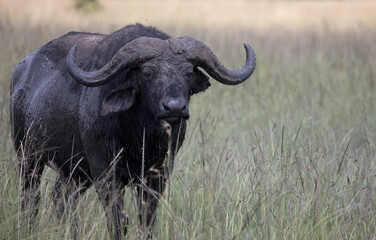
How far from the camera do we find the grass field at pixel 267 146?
12.4 ft

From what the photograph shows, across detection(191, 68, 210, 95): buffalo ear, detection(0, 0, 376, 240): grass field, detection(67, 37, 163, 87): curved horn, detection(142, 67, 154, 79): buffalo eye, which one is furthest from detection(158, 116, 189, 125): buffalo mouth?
detection(191, 68, 210, 95): buffalo ear

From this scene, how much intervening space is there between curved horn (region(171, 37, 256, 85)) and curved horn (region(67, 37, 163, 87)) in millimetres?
185

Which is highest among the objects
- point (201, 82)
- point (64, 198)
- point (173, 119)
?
point (201, 82)

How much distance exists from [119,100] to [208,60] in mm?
671

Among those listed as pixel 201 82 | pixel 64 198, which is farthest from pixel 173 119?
pixel 64 198

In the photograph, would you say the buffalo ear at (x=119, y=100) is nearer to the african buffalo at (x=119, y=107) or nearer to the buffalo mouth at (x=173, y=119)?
the african buffalo at (x=119, y=107)

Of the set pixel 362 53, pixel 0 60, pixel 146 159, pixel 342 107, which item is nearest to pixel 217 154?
pixel 146 159

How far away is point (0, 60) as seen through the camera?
27.9 ft

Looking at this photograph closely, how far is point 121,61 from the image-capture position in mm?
3977

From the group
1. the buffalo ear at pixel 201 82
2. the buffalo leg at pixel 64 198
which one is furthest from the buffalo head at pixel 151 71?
the buffalo leg at pixel 64 198

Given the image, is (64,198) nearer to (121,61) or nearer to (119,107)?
(119,107)

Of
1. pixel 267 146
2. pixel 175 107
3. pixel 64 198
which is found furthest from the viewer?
pixel 267 146

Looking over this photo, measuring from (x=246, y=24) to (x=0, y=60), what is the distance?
9044mm

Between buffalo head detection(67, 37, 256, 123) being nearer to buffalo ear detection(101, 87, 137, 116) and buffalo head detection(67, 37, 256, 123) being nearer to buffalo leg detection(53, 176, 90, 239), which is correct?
buffalo ear detection(101, 87, 137, 116)
